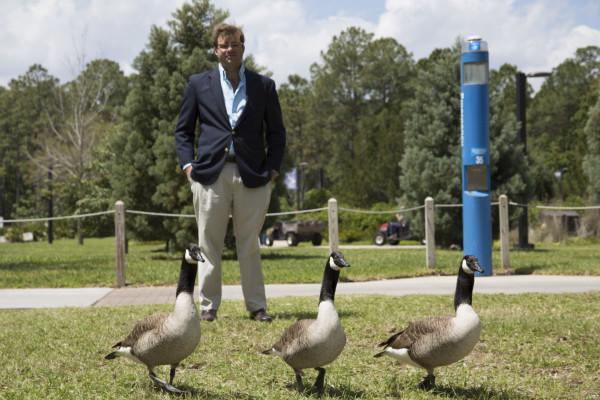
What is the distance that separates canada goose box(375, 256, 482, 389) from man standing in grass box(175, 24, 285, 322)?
2.58m

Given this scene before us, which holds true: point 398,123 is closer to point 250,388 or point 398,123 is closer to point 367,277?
point 367,277

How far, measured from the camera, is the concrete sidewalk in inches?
389

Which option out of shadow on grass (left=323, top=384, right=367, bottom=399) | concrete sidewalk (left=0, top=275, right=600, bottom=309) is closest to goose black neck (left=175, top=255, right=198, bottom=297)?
shadow on grass (left=323, top=384, right=367, bottom=399)

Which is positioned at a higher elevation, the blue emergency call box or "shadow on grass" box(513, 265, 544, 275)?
the blue emergency call box

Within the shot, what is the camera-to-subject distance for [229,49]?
677 cm

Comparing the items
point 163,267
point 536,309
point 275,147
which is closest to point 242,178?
point 275,147

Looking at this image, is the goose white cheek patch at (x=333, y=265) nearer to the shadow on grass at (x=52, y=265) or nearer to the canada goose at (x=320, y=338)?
the canada goose at (x=320, y=338)

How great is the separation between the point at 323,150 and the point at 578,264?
55.7 m

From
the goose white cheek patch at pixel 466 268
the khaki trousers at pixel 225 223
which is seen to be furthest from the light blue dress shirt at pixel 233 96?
the goose white cheek patch at pixel 466 268

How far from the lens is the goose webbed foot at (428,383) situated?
473 centimetres

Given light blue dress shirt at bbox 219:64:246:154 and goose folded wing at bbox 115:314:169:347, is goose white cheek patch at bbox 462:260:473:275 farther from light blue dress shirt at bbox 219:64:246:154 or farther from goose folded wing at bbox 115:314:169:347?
light blue dress shirt at bbox 219:64:246:154

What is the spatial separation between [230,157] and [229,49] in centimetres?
93

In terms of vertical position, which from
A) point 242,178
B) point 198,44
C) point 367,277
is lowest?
point 367,277

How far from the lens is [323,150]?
2726 inches
